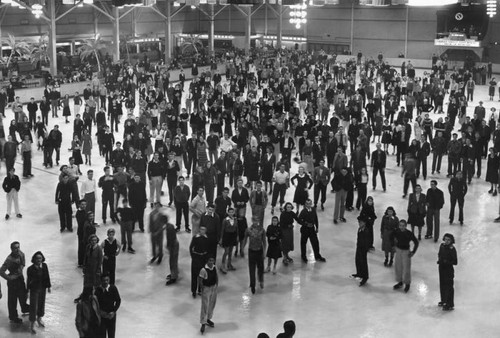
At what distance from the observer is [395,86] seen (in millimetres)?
29406

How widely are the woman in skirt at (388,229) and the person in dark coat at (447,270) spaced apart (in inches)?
47.8

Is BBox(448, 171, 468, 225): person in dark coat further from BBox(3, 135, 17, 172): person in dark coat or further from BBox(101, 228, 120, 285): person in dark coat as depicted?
BBox(3, 135, 17, 172): person in dark coat

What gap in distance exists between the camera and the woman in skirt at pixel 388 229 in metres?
12.5

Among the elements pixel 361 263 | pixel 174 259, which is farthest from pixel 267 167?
pixel 174 259

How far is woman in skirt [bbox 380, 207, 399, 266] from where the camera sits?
490 inches

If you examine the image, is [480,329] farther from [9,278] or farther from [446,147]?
[446,147]

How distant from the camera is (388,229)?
1264cm

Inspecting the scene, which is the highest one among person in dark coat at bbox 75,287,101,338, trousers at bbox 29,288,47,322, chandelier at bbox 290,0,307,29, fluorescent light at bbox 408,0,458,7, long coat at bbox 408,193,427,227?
fluorescent light at bbox 408,0,458,7

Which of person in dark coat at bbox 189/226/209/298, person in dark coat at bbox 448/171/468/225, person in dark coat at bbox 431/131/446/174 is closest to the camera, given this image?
person in dark coat at bbox 189/226/209/298

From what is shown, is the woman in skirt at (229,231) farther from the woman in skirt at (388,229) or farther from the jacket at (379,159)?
the jacket at (379,159)

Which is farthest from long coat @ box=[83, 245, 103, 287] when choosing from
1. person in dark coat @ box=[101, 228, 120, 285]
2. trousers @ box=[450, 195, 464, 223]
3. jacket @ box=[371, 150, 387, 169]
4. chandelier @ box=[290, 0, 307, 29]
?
chandelier @ box=[290, 0, 307, 29]

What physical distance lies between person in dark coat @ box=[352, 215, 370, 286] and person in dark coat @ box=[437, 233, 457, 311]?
1.41 meters

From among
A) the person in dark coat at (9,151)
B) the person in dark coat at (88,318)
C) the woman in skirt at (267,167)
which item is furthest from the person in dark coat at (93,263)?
the person in dark coat at (9,151)

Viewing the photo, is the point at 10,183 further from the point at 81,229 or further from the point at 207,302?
the point at 207,302
